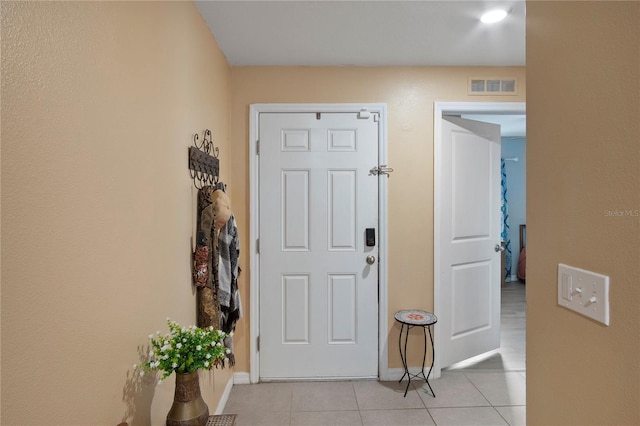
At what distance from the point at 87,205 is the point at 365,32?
1895 millimetres

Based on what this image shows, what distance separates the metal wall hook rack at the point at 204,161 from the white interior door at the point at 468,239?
5.60ft

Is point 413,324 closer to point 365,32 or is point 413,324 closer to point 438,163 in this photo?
point 438,163

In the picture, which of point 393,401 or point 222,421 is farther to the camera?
point 393,401

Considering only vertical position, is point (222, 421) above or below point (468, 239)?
below

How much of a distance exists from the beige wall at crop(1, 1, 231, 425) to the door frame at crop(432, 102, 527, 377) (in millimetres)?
1910

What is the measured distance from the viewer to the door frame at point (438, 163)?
2.67m

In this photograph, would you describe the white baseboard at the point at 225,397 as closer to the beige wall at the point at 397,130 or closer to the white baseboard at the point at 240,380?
the white baseboard at the point at 240,380

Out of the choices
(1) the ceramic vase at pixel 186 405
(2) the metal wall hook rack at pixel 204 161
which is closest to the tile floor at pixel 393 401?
(1) the ceramic vase at pixel 186 405
